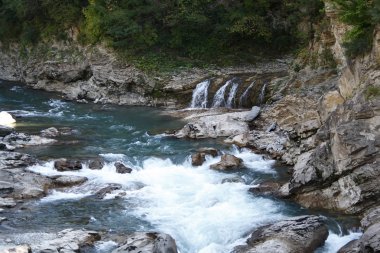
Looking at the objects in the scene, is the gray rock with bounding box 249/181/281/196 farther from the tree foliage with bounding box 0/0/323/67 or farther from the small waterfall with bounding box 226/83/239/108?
the tree foliage with bounding box 0/0/323/67

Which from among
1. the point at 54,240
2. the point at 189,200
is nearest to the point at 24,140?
the point at 189,200

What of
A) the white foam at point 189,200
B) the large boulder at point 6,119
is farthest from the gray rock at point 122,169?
the large boulder at point 6,119

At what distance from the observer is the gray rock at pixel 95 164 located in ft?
56.5

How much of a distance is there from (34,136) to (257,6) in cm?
1539

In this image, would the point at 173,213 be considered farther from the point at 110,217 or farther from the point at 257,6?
the point at 257,6

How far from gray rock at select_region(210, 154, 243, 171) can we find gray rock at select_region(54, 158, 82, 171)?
439cm

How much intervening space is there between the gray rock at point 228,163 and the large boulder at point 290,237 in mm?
4961

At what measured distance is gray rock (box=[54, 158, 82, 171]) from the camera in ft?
55.9

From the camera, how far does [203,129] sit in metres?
21.2

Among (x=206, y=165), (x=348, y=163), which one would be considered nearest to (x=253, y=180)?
(x=206, y=165)

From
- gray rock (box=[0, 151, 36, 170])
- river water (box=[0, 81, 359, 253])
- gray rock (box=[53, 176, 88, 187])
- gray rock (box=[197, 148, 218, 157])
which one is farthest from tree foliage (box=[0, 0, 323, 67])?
gray rock (box=[53, 176, 88, 187])

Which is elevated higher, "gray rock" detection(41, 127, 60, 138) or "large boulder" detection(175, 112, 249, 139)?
"large boulder" detection(175, 112, 249, 139)

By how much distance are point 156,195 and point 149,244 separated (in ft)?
12.5

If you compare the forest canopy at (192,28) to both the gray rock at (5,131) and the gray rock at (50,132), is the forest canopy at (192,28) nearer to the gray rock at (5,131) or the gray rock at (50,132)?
the gray rock at (50,132)
